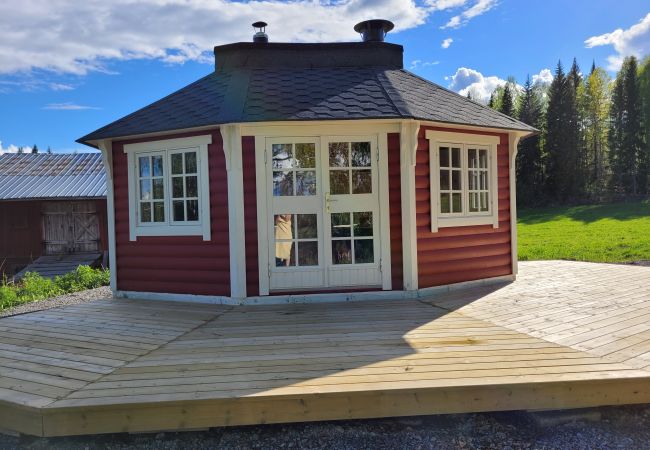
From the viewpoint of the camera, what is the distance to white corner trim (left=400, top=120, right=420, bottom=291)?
5.22 metres

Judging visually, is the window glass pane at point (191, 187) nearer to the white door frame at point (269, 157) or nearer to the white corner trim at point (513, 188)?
the white door frame at point (269, 157)

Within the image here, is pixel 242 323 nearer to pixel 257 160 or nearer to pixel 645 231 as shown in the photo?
pixel 257 160

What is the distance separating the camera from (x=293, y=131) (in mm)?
5227

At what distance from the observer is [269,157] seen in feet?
17.2

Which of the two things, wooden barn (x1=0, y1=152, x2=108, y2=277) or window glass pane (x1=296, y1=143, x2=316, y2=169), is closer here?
window glass pane (x1=296, y1=143, x2=316, y2=169)

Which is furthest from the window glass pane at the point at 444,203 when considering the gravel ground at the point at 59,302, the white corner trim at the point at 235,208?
the gravel ground at the point at 59,302

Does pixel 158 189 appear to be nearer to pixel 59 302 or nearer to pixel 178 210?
pixel 178 210

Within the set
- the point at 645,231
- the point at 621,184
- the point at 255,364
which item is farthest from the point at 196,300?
the point at 621,184

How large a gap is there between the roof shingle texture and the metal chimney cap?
69 cm

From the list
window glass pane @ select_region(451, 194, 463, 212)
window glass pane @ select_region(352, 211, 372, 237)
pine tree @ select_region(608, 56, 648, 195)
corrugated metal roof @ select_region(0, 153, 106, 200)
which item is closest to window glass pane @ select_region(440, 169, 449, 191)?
window glass pane @ select_region(451, 194, 463, 212)

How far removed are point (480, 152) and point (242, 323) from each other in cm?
359

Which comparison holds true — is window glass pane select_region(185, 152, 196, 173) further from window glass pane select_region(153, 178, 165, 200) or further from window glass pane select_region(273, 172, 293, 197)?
window glass pane select_region(273, 172, 293, 197)

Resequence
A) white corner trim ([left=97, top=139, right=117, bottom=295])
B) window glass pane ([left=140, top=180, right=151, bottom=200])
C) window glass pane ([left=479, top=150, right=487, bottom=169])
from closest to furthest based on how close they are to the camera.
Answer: window glass pane ([left=140, top=180, right=151, bottom=200]), white corner trim ([left=97, top=139, right=117, bottom=295]), window glass pane ([left=479, top=150, right=487, bottom=169])

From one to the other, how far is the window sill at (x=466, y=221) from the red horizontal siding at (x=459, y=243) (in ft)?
0.16
